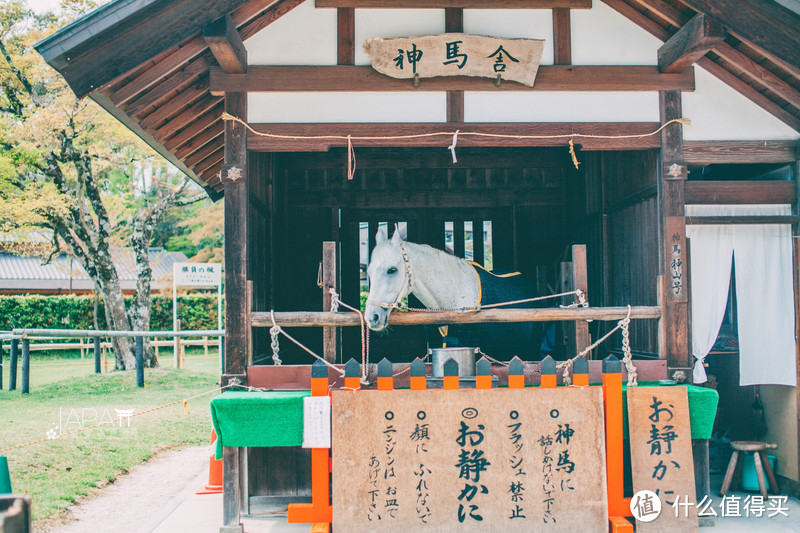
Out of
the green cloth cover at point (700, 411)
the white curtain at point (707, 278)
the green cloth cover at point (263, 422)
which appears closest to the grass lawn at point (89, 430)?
the green cloth cover at point (263, 422)

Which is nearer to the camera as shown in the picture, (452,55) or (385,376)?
(385,376)

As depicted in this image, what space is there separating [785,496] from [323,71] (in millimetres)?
5880

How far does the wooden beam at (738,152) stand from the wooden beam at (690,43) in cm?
75

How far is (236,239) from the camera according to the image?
211 inches

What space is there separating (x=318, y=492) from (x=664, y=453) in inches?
107

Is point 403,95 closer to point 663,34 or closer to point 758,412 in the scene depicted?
Result: point 663,34

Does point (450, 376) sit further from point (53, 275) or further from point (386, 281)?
point (53, 275)

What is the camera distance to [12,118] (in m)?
14.9

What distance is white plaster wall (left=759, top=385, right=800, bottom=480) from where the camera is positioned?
598 centimetres

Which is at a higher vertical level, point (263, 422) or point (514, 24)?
point (514, 24)

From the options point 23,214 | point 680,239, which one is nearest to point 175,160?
point 680,239

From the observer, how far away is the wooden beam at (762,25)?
16.1 ft

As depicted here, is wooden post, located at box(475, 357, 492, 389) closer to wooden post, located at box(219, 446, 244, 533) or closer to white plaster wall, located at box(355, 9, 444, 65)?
wooden post, located at box(219, 446, 244, 533)

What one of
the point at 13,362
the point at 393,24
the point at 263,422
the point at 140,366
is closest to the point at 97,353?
the point at 140,366
